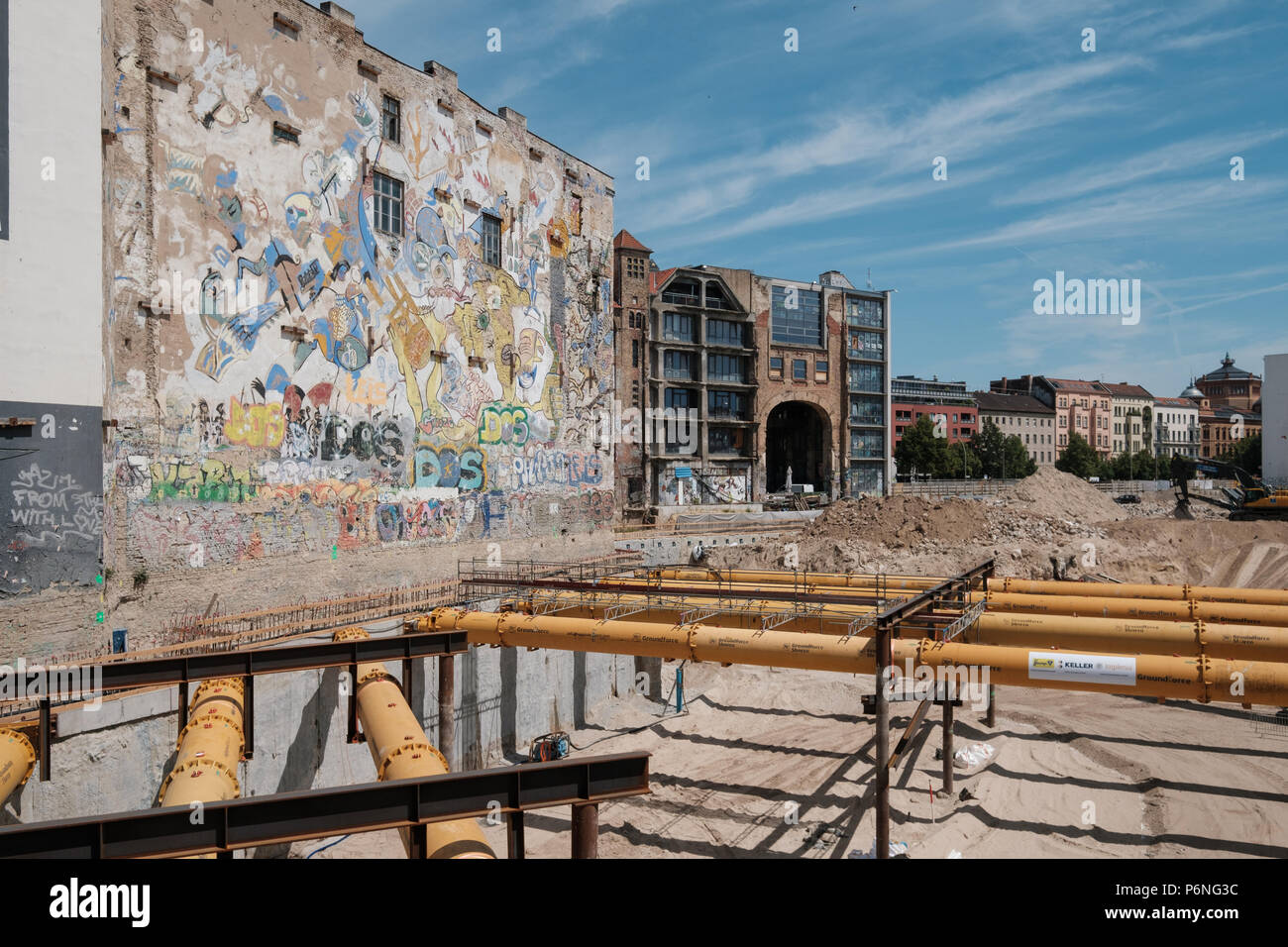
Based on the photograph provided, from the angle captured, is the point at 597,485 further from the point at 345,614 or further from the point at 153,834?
the point at 153,834

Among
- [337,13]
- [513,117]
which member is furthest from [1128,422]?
[337,13]

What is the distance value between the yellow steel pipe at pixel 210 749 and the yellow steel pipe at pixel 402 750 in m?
2.04

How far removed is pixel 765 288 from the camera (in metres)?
75.7

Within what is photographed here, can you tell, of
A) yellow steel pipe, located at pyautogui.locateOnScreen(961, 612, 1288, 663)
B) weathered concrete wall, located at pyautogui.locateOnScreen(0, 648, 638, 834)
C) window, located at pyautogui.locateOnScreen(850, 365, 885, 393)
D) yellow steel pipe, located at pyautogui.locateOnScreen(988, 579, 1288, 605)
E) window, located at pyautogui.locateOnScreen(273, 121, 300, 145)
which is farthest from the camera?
window, located at pyautogui.locateOnScreen(850, 365, 885, 393)

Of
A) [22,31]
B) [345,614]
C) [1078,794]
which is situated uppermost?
[22,31]

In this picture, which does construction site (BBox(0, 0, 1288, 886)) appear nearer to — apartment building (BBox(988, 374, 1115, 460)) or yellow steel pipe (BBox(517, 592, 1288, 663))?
yellow steel pipe (BBox(517, 592, 1288, 663))

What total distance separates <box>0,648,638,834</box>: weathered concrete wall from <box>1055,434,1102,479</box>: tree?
100971 mm

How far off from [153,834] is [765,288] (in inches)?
2831

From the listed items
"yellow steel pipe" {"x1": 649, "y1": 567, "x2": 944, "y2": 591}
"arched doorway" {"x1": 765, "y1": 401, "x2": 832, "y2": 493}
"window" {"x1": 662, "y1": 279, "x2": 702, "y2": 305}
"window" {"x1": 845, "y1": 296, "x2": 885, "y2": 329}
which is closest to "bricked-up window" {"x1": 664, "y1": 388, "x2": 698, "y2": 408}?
"window" {"x1": 662, "y1": 279, "x2": 702, "y2": 305}

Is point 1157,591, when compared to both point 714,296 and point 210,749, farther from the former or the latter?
point 714,296

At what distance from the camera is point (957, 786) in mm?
21375

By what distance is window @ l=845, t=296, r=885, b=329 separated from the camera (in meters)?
80.1

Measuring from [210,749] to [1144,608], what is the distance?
66.4 feet
